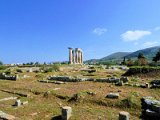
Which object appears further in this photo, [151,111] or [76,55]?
[76,55]

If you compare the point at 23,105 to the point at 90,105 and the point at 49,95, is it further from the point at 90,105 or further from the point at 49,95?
the point at 90,105

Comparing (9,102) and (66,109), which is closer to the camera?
(66,109)

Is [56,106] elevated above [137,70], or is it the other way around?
[137,70]

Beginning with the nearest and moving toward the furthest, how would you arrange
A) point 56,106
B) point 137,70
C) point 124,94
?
1. point 56,106
2. point 124,94
3. point 137,70

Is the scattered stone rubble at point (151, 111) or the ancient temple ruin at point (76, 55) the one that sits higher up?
the ancient temple ruin at point (76, 55)

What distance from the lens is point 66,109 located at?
959 centimetres

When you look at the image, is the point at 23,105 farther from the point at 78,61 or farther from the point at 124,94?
the point at 78,61

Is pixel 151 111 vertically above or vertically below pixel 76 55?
below

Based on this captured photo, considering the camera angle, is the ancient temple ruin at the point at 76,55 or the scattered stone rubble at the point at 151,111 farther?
the ancient temple ruin at the point at 76,55

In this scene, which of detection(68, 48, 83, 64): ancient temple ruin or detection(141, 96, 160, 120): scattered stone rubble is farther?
detection(68, 48, 83, 64): ancient temple ruin

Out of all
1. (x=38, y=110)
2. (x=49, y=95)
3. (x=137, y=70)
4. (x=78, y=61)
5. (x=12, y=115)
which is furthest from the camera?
(x=78, y=61)

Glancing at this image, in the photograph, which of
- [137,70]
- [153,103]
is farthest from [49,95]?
[137,70]

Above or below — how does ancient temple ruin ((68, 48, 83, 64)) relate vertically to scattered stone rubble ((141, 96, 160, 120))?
above

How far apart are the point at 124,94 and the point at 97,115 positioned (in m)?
3.87
